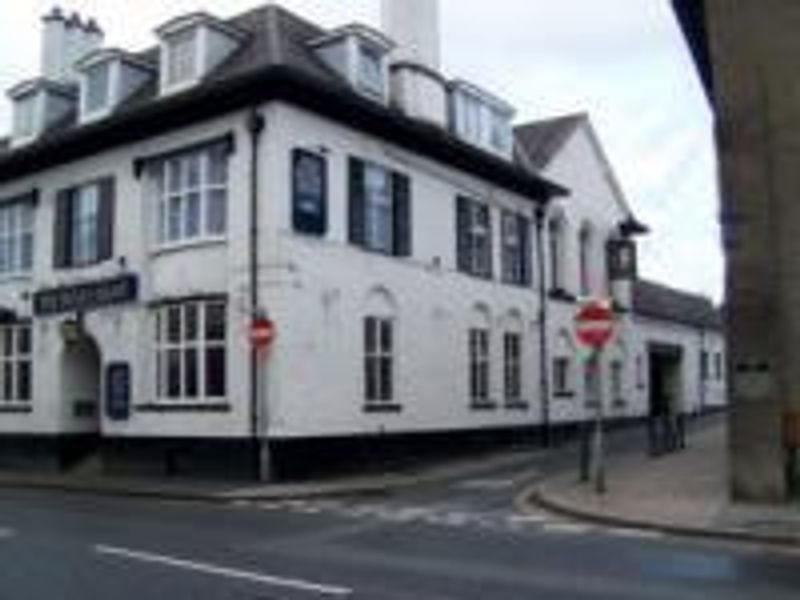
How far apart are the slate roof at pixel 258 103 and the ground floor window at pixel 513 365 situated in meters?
4.88

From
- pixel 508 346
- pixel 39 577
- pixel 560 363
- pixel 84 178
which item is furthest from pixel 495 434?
pixel 39 577

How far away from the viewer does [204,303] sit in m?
24.2

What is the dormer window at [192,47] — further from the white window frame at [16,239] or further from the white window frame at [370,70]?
the white window frame at [16,239]

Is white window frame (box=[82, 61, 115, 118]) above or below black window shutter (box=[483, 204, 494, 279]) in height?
above

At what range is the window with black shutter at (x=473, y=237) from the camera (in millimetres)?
30047

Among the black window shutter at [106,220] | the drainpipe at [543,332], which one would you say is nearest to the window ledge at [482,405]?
the drainpipe at [543,332]

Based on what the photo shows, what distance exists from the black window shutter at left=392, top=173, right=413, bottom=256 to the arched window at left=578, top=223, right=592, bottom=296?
11013 mm

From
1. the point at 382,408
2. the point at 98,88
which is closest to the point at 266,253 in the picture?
the point at 382,408

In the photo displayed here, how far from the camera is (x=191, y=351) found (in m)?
24.4

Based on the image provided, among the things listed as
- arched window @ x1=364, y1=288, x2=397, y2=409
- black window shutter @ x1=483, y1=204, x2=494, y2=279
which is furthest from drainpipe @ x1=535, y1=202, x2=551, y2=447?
arched window @ x1=364, y1=288, x2=397, y2=409

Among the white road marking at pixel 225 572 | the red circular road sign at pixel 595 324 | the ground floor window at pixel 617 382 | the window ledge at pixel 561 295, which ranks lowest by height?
the white road marking at pixel 225 572

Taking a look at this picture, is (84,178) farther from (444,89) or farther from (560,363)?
(560,363)

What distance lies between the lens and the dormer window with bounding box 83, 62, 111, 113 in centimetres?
2773

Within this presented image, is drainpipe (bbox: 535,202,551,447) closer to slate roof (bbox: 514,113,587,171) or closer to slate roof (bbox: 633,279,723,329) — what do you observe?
slate roof (bbox: 514,113,587,171)
